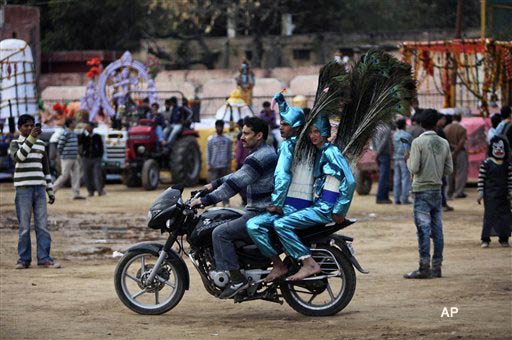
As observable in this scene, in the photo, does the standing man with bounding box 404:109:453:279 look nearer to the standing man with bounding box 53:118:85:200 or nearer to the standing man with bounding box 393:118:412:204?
the standing man with bounding box 393:118:412:204

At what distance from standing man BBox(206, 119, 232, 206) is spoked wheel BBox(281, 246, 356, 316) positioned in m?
13.2

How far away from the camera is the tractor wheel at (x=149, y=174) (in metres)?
28.3

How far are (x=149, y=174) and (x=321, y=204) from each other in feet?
59.1

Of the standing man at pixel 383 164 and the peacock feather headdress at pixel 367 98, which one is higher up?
the peacock feather headdress at pixel 367 98

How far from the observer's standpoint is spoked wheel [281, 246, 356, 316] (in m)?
10.7

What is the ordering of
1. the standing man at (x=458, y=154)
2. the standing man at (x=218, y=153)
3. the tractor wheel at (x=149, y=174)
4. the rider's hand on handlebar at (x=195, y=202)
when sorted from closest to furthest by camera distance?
the rider's hand on handlebar at (x=195, y=202) → the standing man at (x=218, y=153) → the standing man at (x=458, y=154) → the tractor wheel at (x=149, y=174)

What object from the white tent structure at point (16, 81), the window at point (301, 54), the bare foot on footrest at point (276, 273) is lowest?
the bare foot on footrest at point (276, 273)

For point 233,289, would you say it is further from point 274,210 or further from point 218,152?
point 218,152

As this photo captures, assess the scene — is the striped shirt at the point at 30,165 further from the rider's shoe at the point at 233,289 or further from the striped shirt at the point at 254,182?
the rider's shoe at the point at 233,289

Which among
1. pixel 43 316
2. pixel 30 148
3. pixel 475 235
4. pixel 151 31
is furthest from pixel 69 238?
pixel 151 31

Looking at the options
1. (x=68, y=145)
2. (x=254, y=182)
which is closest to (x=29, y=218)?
(x=254, y=182)

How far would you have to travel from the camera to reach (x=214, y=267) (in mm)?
10789

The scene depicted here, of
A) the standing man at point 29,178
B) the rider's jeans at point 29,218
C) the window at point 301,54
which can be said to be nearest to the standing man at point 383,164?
the rider's jeans at point 29,218

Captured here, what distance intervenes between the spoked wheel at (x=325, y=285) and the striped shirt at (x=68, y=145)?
15.2 m
